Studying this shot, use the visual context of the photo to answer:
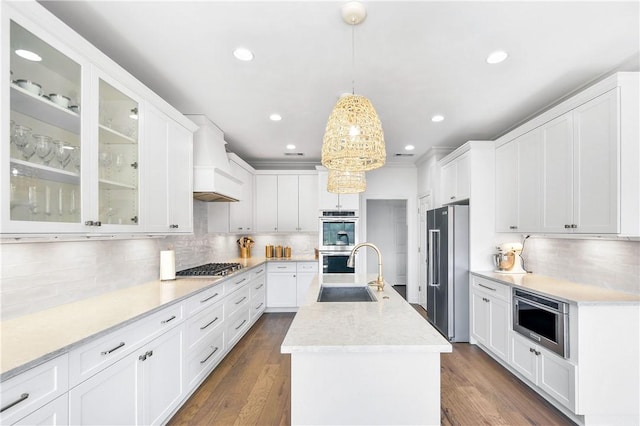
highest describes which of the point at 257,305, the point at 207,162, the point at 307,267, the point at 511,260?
the point at 207,162

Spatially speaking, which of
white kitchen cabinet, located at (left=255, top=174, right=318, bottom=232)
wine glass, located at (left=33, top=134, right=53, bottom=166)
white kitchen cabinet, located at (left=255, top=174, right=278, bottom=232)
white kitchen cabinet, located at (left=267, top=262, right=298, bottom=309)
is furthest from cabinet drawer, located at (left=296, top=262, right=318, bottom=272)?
wine glass, located at (left=33, top=134, right=53, bottom=166)

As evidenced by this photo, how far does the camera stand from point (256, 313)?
4434 mm

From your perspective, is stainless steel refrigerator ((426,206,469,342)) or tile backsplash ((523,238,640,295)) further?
stainless steel refrigerator ((426,206,469,342))

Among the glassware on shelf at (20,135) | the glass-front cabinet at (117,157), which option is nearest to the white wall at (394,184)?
the glass-front cabinet at (117,157)

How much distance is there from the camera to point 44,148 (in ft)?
4.83

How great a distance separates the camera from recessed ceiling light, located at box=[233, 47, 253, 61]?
2.03 meters

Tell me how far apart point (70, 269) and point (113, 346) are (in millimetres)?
785

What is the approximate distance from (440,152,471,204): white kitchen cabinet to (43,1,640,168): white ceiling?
73 centimetres

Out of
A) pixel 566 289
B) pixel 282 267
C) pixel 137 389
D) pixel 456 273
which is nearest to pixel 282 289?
pixel 282 267

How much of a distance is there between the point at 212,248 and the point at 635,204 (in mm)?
4504

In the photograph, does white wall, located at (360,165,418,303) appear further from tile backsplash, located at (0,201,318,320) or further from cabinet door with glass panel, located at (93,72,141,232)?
cabinet door with glass panel, located at (93,72,141,232)

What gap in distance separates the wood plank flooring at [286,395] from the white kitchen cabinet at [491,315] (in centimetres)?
19

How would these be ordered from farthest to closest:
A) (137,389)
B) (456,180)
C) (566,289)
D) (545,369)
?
(456,180)
(566,289)
(545,369)
(137,389)

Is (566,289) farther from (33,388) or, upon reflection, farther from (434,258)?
(33,388)
